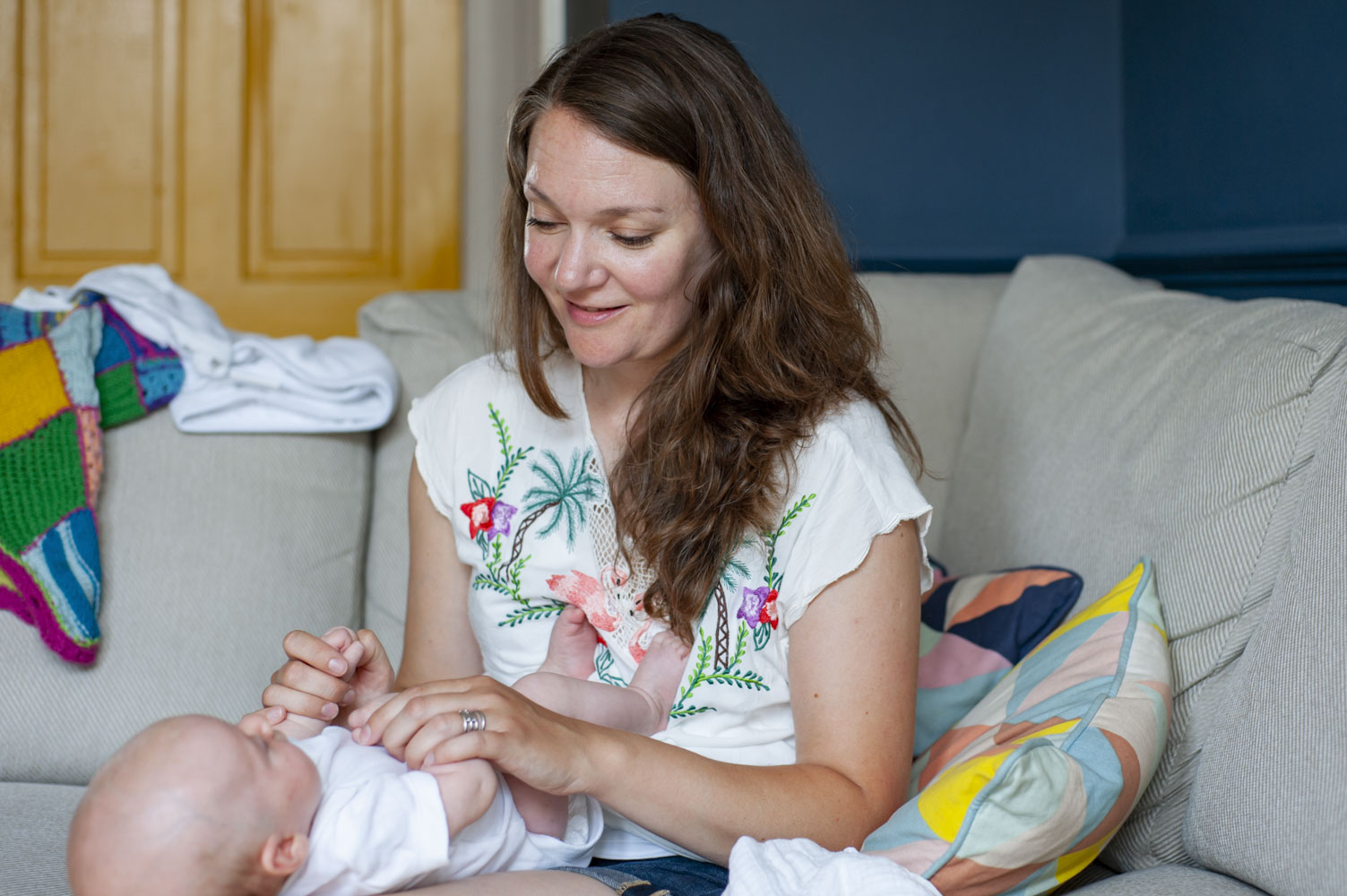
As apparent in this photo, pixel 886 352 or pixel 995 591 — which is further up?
pixel 886 352

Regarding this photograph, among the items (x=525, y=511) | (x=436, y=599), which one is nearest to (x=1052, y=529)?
(x=525, y=511)

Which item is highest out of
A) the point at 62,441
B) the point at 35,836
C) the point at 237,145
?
the point at 237,145

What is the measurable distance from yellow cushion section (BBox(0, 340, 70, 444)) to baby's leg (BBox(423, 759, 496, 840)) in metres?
1.07

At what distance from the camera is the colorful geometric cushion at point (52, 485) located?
5.22 ft

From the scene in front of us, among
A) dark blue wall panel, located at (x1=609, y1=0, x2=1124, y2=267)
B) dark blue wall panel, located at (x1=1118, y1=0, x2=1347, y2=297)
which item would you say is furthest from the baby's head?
dark blue wall panel, located at (x1=609, y1=0, x2=1124, y2=267)

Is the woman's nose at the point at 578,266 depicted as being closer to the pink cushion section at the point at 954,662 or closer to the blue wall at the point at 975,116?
the pink cushion section at the point at 954,662

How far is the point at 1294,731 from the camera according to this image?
1.00 m

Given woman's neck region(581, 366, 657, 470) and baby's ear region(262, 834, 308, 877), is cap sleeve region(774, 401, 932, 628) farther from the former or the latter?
baby's ear region(262, 834, 308, 877)

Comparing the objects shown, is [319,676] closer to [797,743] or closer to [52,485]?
[797,743]

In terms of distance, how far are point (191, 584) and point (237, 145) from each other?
1944 mm

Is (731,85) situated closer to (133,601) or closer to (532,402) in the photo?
(532,402)

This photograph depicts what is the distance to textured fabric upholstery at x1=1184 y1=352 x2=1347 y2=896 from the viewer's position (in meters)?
0.95

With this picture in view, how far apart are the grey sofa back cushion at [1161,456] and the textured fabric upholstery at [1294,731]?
4cm

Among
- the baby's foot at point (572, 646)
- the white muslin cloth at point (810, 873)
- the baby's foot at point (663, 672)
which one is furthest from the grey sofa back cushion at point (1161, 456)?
the baby's foot at point (572, 646)
